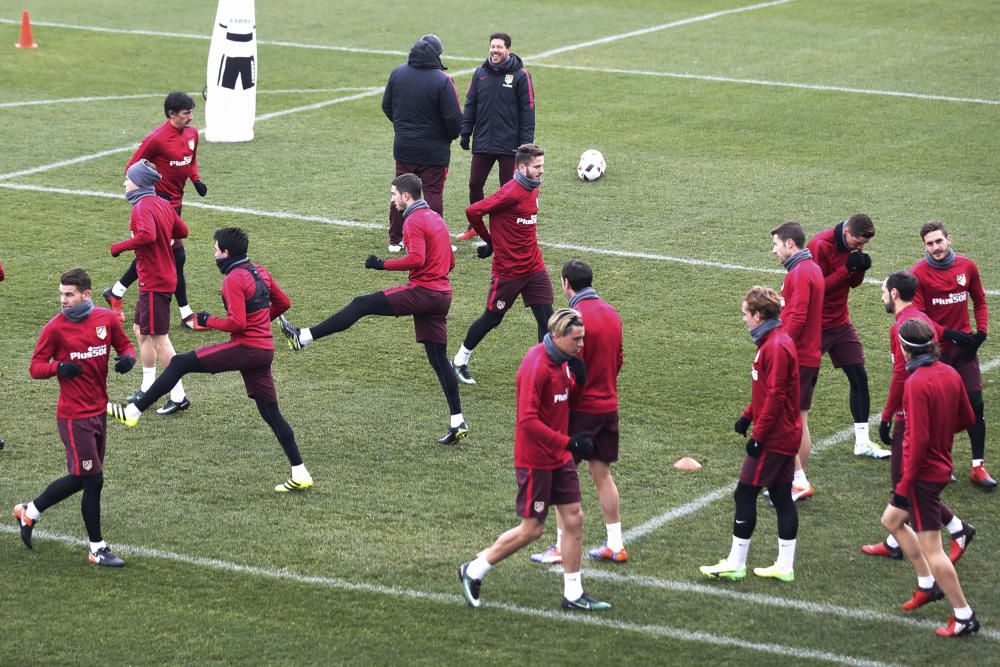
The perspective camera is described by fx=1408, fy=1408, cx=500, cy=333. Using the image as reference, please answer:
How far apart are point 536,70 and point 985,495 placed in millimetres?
17530

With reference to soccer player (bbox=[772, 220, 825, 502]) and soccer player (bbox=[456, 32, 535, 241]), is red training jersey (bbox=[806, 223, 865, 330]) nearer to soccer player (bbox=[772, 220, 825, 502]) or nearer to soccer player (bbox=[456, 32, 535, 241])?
soccer player (bbox=[772, 220, 825, 502])

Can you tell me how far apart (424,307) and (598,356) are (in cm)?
270

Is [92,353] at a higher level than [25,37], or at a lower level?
lower

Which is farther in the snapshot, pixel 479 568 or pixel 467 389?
pixel 467 389

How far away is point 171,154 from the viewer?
1352 cm

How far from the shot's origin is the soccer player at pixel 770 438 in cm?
846

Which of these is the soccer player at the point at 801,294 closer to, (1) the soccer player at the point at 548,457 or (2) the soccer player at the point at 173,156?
(1) the soccer player at the point at 548,457

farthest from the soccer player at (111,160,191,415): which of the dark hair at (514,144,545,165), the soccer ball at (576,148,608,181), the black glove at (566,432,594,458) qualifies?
the soccer ball at (576,148,608,181)

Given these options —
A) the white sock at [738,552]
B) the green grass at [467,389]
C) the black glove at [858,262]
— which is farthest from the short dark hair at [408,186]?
the white sock at [738,552]

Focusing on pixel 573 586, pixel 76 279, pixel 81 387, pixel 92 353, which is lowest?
pixel 573 586

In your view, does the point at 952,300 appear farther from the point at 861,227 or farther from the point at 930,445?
the point at 930,445

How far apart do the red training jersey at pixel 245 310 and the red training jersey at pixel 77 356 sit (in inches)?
42.1

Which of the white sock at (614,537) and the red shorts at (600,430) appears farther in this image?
the white sock at (614,537)

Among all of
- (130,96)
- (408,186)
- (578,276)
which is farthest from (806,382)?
(130,96)
